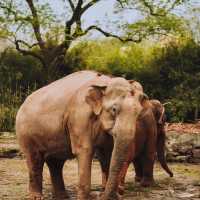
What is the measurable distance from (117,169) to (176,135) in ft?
27.3

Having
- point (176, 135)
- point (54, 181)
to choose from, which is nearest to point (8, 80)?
point (176, 135)

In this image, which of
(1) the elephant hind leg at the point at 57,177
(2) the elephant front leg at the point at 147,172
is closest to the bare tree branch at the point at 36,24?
(2) the elephant front leg at the point at 147,172

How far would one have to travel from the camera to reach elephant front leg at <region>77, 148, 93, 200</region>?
7.69 metres

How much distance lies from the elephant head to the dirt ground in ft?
6.44

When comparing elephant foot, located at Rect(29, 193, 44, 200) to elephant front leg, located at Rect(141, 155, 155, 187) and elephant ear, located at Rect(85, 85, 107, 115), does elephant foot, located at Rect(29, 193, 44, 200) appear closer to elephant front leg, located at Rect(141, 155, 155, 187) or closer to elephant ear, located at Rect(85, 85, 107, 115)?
elephant ear, located at Rect(85, 85, 107, 115)

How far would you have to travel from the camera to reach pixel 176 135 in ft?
50.3

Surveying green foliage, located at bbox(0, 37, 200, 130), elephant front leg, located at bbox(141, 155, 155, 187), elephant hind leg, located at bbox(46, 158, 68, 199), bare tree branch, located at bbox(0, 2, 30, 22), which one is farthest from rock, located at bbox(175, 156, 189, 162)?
bare tree branch, located at bbox(0, 2, 30, 22)

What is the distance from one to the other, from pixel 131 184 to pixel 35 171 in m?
2.51

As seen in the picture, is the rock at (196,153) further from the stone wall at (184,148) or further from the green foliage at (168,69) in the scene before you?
the green foliage at (168,69)

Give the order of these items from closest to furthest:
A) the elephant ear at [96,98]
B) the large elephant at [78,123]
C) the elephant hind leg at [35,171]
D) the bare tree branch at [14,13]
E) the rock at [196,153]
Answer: the large elephant at [78,123], the elephant ear at [96,98], the elephant hind leg at [35,171], the rock at [196,153], the bare tree branch at [14,13]

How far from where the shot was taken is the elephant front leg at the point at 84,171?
303 inches

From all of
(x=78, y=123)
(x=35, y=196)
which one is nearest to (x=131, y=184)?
(x=35, y=196)

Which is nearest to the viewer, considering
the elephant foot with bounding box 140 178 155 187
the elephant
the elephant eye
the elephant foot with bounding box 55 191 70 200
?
the elephant eye

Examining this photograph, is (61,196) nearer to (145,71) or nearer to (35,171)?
(35,171)
